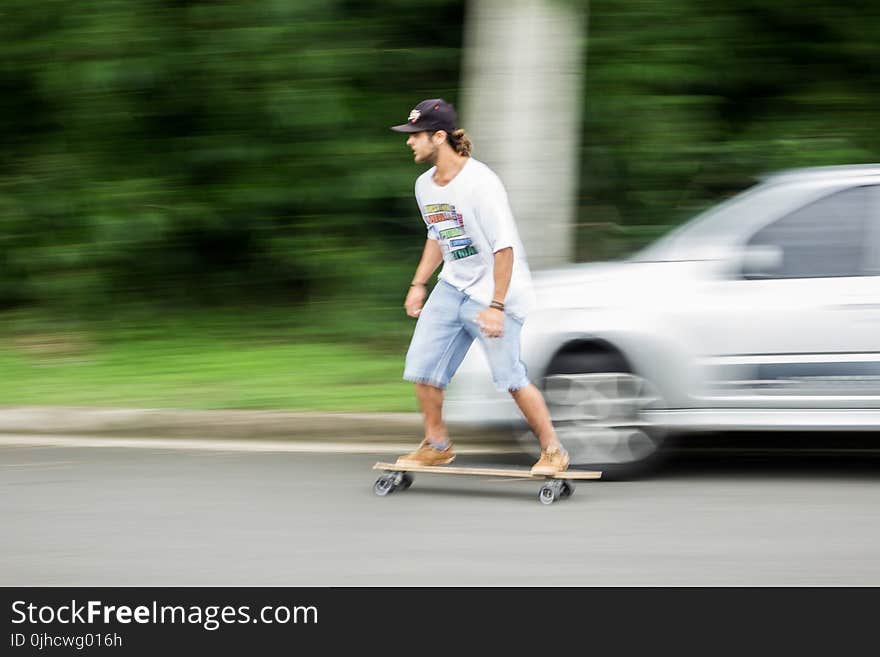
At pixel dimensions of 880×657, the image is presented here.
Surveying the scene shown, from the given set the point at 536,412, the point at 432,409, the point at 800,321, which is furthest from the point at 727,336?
the point at 432,409

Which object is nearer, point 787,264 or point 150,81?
point 787,264

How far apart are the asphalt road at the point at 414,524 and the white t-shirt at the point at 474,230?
3.40 feet

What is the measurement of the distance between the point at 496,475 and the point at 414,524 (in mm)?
589

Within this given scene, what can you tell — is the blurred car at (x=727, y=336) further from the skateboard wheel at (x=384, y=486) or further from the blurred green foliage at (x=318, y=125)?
the blurred green foliage at (x=318, y=125)

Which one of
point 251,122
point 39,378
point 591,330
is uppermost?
point 251,122

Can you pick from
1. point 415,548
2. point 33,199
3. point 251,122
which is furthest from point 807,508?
point 33,199

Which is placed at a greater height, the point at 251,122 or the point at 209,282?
the point at 251,122

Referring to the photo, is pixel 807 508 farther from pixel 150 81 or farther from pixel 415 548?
pixel 150 81

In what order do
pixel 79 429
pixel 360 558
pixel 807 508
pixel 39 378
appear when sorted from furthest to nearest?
pixel 39 378 → pixel 79 429 → pixel 807 508 → pixel 360 558

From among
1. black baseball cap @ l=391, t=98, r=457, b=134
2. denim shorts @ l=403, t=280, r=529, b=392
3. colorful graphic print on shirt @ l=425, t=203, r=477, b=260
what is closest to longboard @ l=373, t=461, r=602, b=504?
denim shorts @ l=403, t=280, r=529, b=392

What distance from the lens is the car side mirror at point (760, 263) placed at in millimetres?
7125

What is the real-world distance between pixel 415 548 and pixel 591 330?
1.78 meters

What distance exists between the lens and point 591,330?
7180 mm

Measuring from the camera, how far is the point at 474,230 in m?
6.59
